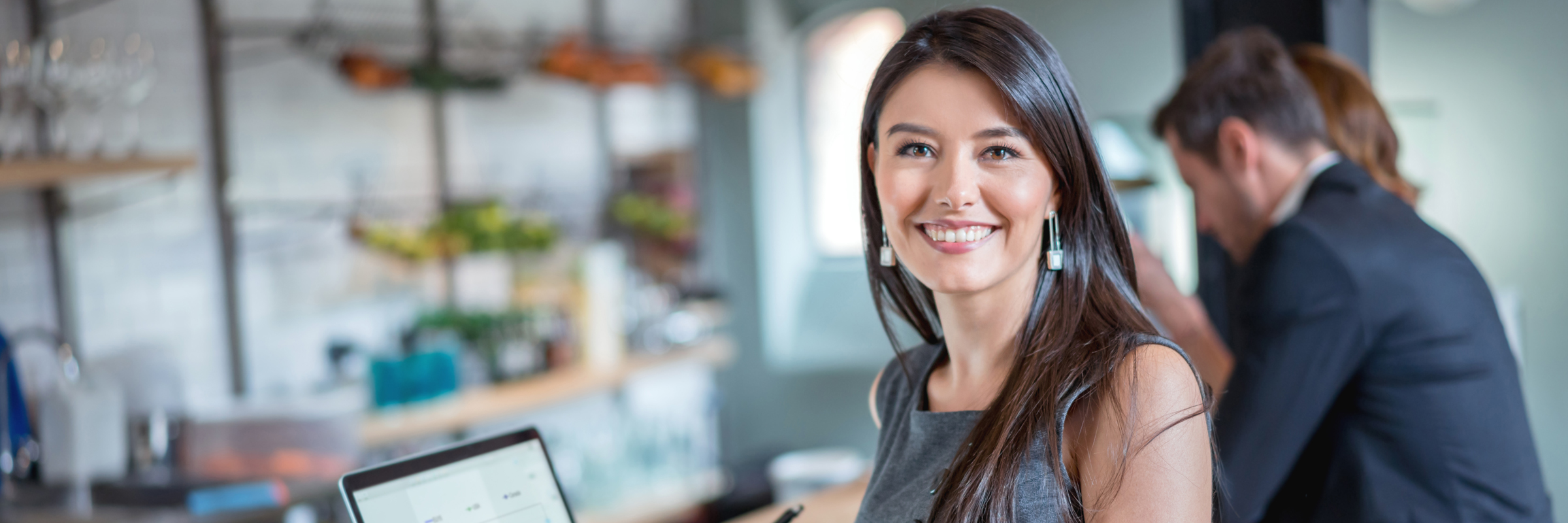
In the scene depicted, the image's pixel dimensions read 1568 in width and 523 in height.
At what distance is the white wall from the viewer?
241 cm

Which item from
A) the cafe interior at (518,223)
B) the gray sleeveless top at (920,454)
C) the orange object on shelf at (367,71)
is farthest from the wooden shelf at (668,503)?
the gray sleeveless top at (920,454)

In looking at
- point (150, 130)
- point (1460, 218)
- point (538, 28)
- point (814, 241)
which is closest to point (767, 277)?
point (814, 241)

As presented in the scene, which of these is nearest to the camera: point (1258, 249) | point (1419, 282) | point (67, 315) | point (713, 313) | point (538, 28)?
point (1419, 282)

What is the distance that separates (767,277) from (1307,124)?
3934 millimetres

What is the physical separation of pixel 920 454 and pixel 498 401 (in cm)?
279

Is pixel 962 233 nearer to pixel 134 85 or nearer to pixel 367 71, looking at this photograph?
pixel 134 85

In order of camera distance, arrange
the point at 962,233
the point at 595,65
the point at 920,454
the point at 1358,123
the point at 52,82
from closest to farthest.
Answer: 1. the point at 962,233
2. the point at 920,454
3. the point at 1358,123
4. the point at 52,82
5. the point at 595,65

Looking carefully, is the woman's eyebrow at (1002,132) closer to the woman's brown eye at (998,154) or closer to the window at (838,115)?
the woman's brown eye at (998,154)

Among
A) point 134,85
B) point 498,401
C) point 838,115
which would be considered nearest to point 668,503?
point 498,401

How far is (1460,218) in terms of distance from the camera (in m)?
2.55

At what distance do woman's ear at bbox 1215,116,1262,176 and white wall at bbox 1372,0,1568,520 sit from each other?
2.77 feet

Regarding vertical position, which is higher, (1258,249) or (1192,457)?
(1258,249)

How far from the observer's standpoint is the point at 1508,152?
246 cm

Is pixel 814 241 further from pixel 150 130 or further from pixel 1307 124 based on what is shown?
pixel 1307 124
